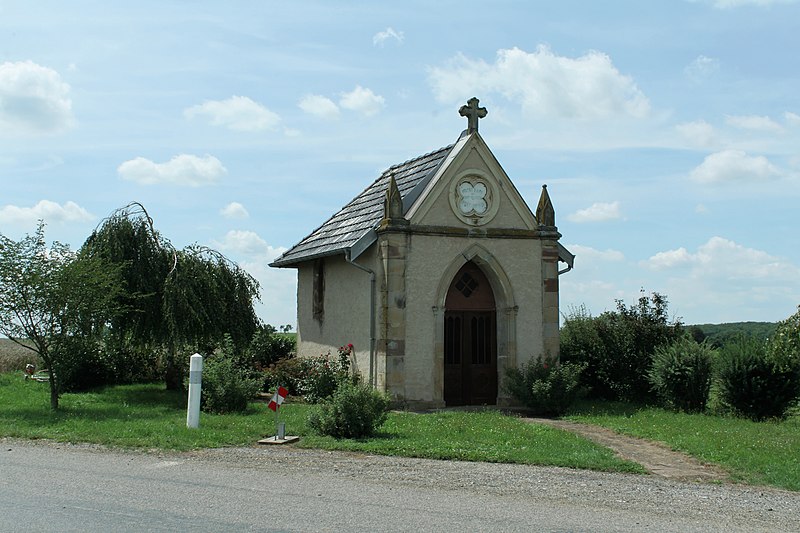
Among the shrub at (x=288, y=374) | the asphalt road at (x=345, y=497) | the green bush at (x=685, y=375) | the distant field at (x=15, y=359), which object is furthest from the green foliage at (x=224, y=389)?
the distant field at (x=15, y=359)

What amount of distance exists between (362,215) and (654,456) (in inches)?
393

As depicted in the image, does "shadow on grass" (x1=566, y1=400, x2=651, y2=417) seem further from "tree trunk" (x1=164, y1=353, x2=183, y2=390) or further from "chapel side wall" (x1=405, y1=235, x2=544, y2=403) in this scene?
"tree trunk" (x1=164, y1=353, x2=183, y2=390)

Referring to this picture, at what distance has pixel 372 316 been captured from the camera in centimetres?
1694

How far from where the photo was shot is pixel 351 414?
12312mm

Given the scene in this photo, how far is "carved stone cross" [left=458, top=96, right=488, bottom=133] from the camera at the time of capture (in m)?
18.3

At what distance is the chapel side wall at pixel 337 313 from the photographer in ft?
57.6

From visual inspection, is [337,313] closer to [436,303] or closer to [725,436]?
[436,303]

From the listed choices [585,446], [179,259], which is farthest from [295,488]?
[179,259]

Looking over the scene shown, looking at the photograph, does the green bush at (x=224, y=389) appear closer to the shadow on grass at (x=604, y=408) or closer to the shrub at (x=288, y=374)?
the shrub at (x=288, y=374)

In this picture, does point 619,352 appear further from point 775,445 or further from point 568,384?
point 775,445

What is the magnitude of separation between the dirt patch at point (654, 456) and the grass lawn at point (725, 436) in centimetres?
21

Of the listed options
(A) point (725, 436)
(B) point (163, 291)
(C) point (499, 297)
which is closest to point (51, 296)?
(B) point (163, 291)

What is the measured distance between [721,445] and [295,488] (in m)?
7.15

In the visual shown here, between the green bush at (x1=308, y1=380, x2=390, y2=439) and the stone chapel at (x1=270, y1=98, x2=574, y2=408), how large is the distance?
12.8 ft
